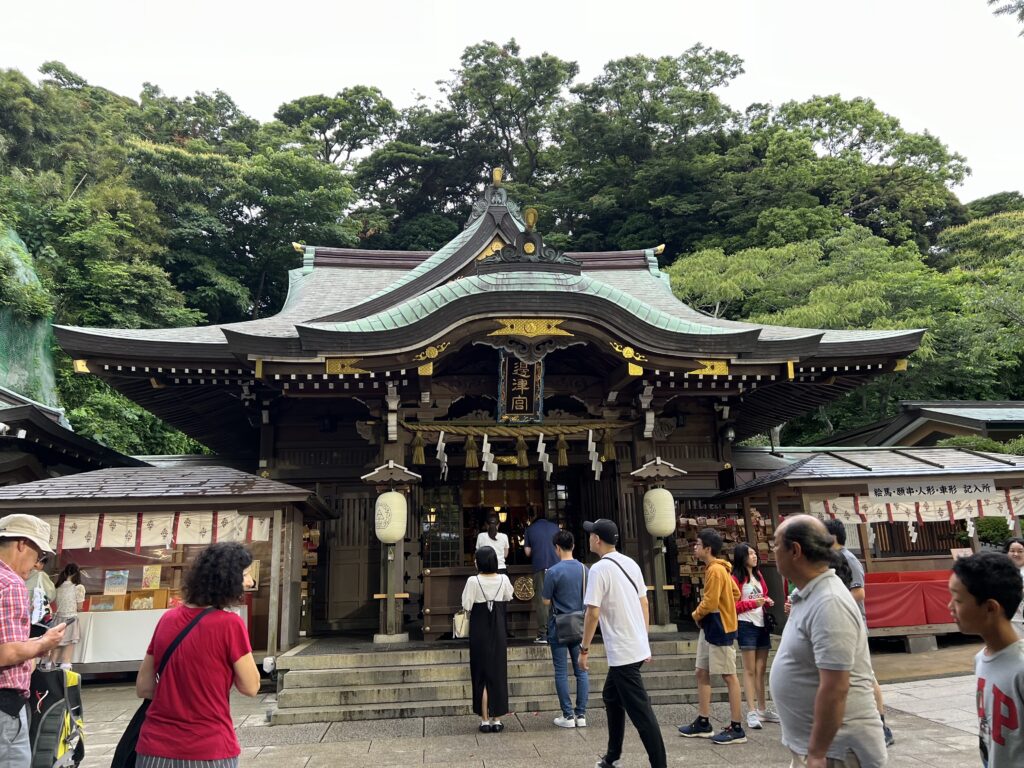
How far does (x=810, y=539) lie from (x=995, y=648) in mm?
688

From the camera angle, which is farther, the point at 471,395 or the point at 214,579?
the point at 471,395

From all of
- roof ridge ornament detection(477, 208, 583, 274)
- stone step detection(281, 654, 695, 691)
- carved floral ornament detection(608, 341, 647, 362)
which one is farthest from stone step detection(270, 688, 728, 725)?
roof ridge ornament detection(477, 208, 583, 274)

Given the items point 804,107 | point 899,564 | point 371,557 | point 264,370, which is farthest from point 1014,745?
point 804,107

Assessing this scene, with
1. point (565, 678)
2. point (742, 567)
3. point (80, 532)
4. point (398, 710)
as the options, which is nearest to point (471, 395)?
point (398, 710)

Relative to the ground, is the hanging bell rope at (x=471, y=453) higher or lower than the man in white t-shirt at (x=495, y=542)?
higher

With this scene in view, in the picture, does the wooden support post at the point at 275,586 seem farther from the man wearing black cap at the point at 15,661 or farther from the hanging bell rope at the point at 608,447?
the man wearing black cap at the point at 15,661

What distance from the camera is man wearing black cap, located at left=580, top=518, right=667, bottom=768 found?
14.2 feet

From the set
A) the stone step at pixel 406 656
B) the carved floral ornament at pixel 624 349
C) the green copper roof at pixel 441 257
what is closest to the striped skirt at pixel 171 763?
the stone step at pixel 406 656

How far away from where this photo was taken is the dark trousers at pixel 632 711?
414cm

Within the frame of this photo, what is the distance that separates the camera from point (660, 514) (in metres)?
9.16

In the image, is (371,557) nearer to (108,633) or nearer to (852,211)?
(108,633)

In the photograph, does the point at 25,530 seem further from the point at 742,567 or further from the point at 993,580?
the point at 742,567

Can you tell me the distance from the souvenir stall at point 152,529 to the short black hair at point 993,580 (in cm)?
772

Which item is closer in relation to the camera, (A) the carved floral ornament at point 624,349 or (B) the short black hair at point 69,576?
(B) the short black hair at point 69,576
